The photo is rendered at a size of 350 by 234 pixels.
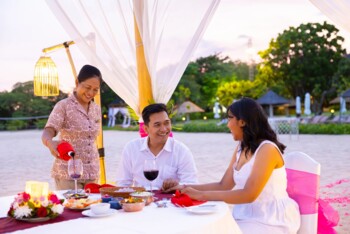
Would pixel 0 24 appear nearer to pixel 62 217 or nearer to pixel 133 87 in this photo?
pixel 133 87

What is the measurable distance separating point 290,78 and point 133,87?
2996 centimetres

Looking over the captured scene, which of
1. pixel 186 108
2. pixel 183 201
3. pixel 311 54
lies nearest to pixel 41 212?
pixel 183 201

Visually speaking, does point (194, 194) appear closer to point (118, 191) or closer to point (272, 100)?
point (118, 191)

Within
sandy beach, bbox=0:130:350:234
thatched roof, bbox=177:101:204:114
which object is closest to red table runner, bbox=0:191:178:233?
sandy beach, bbox=0:130:350:234

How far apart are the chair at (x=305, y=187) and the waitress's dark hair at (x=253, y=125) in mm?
177

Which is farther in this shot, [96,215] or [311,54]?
[311,54]

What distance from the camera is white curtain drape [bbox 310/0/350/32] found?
154 inches

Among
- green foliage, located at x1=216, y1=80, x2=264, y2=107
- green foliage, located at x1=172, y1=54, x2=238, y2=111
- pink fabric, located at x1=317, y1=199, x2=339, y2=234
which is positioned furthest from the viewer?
green foliage, located at x1=172, y1=54, x2=238, y2=111

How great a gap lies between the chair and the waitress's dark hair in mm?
177

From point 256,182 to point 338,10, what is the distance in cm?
215

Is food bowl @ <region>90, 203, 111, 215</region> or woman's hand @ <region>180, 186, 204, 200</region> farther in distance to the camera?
woman's hand @ <region>180, 186, 204, 200</region>

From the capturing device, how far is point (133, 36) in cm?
482

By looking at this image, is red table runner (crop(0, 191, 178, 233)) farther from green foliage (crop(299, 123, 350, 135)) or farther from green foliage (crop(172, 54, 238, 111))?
green foliage (crop(172, 54, 238, 111))

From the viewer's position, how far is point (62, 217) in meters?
2.13
